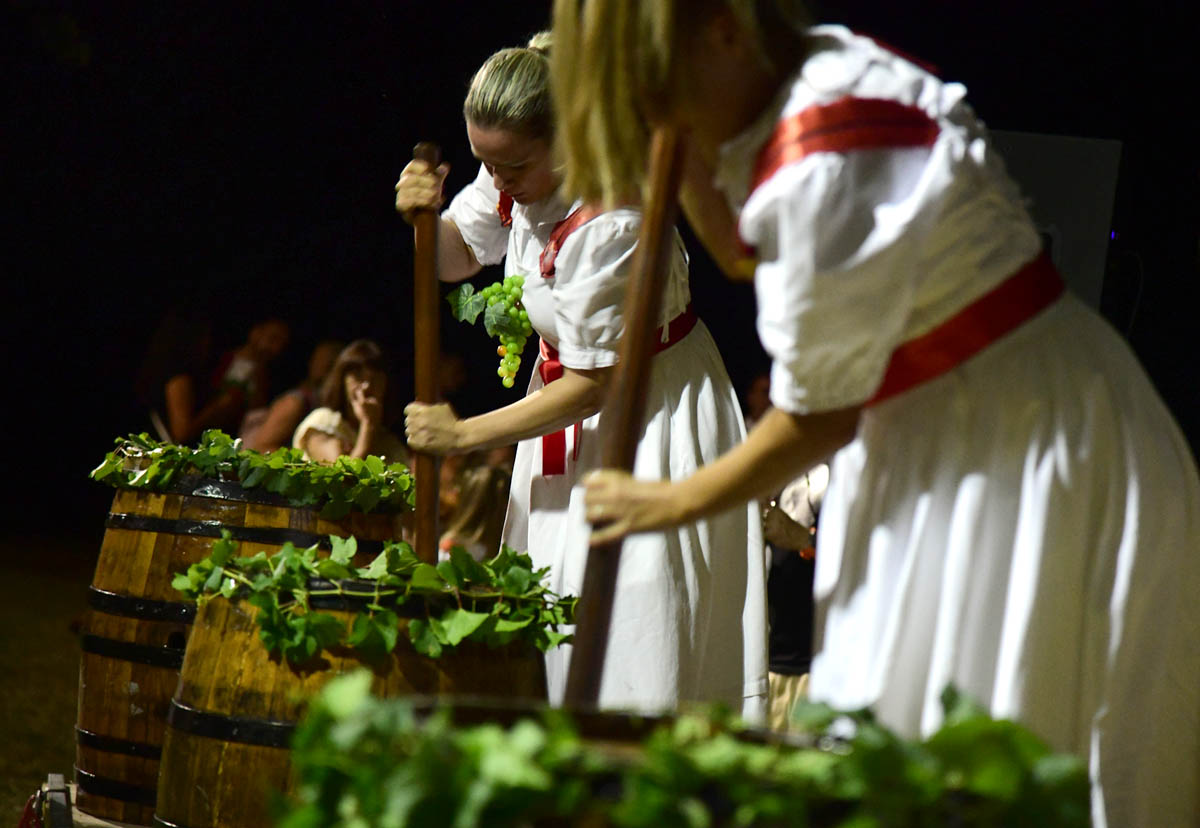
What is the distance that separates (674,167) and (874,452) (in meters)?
0.33

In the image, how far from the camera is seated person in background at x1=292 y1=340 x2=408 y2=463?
4.48m

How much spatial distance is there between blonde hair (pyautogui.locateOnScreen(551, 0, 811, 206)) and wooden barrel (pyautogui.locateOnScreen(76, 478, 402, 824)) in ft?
4.17

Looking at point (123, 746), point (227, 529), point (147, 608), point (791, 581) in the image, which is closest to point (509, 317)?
point (227, 529)

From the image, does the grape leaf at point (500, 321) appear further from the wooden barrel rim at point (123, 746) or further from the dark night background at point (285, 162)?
the dark night background at point (285, 162)

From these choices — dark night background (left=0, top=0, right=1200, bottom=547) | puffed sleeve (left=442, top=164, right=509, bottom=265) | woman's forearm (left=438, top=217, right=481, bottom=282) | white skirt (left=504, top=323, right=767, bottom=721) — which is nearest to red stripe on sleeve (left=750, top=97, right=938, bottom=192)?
white skirt (left=504, top=323, right=767, bottom=721)

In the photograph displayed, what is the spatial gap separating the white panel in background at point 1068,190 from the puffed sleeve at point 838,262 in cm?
227

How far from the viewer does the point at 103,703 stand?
8.59ft

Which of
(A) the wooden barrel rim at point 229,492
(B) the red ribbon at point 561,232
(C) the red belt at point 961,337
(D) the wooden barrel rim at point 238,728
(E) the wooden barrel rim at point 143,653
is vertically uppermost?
(B) the red ribbon at point 561,232

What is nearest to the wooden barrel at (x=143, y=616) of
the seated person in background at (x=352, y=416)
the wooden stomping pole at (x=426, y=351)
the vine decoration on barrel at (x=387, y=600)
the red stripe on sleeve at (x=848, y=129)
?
the wooden stomping pole at (x=426, y=351)

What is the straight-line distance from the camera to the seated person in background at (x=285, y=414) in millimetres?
5117

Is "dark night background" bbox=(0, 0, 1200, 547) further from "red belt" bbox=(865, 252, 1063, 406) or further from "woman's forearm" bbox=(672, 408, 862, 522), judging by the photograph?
"woman's forearm" bbox=(672, 408, 862, 522)

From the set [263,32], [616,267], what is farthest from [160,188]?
[616,267]

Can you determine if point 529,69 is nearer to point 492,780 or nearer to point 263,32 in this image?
point 492,780

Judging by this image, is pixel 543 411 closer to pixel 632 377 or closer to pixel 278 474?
pixel 278 474
